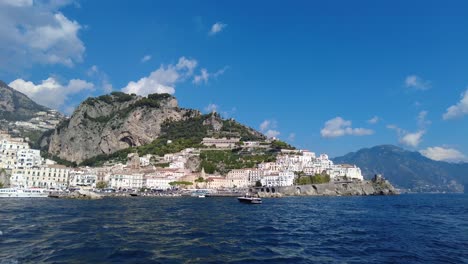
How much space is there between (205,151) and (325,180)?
5209cm

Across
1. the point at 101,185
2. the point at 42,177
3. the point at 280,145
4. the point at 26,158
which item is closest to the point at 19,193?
the point at 42,177

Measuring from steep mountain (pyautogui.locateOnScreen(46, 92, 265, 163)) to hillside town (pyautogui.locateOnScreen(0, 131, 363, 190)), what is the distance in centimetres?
2841

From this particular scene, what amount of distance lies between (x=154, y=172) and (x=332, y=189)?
6047 cm

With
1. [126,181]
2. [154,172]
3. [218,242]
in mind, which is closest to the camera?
[218,242]

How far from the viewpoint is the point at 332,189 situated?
124 m

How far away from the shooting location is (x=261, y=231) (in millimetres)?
29062

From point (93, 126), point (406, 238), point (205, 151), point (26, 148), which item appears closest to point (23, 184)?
point (26, 148)

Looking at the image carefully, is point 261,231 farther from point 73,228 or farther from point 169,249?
point 73,228

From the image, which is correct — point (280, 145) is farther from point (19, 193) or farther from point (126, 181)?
point (19, 193)

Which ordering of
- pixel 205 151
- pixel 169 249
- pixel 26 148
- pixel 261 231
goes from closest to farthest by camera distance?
pixel 169 249 < pixel 261 231 < pixel 26 148 < pixel 205 151

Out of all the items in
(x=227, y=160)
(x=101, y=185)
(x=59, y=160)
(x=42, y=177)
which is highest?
(x=59, y=160)

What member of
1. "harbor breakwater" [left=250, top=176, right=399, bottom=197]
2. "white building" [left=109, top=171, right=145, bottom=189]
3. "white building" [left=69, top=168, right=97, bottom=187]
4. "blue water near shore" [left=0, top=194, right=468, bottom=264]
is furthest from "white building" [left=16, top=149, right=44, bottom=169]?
A: "blue water near shore" [left=0, top=194, right=468, bottom=264]

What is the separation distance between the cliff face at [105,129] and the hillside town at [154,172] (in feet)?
94.6

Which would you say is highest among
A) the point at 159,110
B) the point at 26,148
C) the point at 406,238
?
the point at 159,110
